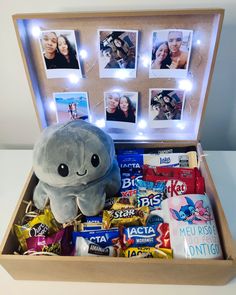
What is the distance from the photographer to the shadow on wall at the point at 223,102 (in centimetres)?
84

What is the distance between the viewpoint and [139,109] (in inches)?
34.7

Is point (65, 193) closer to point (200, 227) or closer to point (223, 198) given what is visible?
point (200, 227)

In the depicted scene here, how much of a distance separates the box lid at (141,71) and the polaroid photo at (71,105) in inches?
0.5

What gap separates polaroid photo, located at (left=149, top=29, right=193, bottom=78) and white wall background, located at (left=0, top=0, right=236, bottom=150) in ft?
0.32

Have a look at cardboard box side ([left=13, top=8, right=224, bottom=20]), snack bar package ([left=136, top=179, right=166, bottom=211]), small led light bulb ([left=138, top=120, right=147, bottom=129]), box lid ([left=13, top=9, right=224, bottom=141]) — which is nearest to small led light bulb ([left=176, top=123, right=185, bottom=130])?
box lid ([left=13, top=9, right=224, bottom=141])


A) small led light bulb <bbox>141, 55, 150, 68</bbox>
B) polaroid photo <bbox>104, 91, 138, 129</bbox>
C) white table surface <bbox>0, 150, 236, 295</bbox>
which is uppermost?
small led light bulb <bbox>141, 55, 150, 68</bbox>

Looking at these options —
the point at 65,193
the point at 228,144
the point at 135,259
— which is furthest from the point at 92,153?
the point at 228,144

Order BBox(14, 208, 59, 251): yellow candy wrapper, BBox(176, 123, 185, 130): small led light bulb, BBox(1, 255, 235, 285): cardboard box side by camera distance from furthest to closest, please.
Answer: 1. BBox(176, 123, 185, 130): small led light bulb
2. BBox(14, 208, 59, 251): yellow candy wrapper
3. BBox(1, 255, 235, 285): cardboard box side

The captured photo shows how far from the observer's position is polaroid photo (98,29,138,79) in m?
0.74

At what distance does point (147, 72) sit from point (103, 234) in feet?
1.51

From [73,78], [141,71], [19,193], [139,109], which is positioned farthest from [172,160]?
[19,193]

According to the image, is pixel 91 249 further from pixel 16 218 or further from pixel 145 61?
pixel 145 61

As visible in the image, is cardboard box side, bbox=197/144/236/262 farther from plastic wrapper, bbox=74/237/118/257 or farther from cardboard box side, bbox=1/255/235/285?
plastic wrapper, bbox=74/237/118/257

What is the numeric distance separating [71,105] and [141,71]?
9.4 inches
